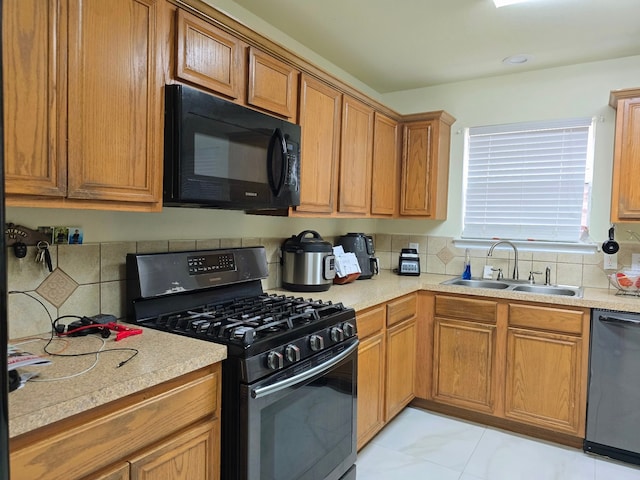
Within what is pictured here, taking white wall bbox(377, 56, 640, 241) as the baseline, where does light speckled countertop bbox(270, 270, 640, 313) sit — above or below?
below

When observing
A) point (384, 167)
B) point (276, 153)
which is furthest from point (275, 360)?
point (384, 167)

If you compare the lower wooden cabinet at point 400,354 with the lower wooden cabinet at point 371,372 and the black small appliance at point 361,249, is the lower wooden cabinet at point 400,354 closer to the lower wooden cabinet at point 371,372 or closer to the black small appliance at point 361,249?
the lower wooden cabinet at point 371,372

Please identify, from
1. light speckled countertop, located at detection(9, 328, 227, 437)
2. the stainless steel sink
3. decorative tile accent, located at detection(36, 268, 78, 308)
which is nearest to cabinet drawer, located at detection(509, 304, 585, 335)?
the stainless steel sink

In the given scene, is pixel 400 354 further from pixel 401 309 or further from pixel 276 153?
pixel 276 153

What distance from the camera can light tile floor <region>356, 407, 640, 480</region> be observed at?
227 centimetres

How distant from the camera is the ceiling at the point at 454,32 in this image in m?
2.24

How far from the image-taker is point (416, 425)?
280 centimetres

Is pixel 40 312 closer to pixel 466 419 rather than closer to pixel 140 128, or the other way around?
pixel 140 128

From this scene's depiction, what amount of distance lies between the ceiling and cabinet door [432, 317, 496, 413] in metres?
1.74

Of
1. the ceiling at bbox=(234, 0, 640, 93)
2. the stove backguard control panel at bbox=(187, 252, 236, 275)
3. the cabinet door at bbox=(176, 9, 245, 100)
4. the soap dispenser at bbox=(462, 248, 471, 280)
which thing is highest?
the ceiling at bbox=(234, 0, 640, 93)

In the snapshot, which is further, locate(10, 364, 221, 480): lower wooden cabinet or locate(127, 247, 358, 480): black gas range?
locate(127, 247, 358, 480): black gas range

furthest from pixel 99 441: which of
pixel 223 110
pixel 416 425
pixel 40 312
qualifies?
pixel 416 425

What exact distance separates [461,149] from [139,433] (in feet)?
9.95

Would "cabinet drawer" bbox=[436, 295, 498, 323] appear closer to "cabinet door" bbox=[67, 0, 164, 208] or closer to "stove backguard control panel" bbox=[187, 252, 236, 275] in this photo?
"stove backguard control panel" bbox=[187, 252, 236, 275]
